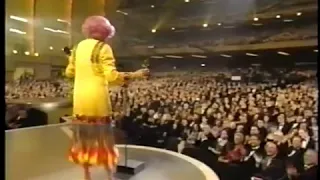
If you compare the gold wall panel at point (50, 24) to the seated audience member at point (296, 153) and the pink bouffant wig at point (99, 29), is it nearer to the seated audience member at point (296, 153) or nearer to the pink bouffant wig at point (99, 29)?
the pink bouffant wig at point (99, 29)

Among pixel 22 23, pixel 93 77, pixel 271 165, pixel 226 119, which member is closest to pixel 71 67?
pixel 93 77

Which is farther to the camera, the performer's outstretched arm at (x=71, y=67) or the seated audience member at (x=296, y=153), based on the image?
the performer's outstretched arm at (x=71, y=67)

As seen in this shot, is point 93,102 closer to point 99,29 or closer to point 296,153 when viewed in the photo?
point 99,29

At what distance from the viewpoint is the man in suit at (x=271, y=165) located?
984 millimetres

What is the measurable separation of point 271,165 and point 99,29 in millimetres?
541

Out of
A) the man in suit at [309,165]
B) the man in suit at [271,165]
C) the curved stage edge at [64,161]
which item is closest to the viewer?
the man in suit at [309,165]

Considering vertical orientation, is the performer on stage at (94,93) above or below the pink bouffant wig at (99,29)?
below

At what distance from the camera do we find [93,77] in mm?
1034

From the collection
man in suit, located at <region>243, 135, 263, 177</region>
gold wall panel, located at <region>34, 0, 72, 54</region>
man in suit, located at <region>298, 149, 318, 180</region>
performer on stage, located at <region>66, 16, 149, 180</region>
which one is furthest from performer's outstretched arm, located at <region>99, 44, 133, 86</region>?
man in suit, located at <region>298, 149, 318, 180</region>

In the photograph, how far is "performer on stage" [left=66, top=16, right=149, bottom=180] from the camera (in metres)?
1.03

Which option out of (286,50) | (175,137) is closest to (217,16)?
(286,50)

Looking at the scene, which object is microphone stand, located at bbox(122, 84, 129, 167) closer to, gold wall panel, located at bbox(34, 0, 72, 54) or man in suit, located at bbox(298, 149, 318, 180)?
gold wall panel, located at bbox(34, 0, 72, 54)

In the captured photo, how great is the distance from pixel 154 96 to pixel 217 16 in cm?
28

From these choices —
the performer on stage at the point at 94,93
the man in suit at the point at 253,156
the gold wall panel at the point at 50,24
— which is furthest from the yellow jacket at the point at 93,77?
the man in suit at the point at 253,156
